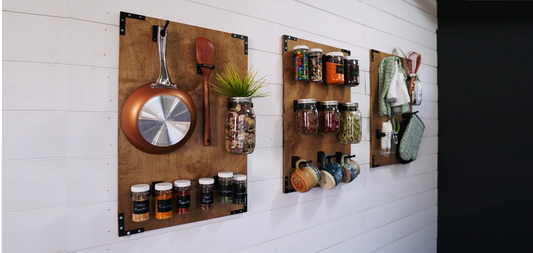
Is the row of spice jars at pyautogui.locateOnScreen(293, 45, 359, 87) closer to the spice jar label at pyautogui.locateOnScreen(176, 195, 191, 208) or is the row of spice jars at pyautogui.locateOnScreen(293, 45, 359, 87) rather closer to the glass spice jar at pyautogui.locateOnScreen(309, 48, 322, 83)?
the glass spice jar at pyautogui.locateOnScreen(309, 48, 322, 83)

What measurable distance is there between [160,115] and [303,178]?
739 mm

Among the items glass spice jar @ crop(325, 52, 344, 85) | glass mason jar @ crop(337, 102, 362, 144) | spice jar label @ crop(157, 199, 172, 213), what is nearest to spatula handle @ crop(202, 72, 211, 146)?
spice jar label @ crop(157, 199, 172, 213)

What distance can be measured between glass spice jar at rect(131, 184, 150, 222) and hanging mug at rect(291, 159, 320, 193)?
2.34 ft

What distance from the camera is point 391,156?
2.03 metres

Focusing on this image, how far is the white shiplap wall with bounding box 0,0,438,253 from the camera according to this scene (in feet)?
3.01

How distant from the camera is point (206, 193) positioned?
1167 millimetres

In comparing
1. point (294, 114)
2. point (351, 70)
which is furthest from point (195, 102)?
point (351, 70)

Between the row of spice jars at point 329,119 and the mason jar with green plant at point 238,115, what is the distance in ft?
1.06

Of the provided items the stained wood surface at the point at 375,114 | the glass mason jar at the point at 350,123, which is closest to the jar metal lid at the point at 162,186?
the glass mason jar at the point at 350,123
